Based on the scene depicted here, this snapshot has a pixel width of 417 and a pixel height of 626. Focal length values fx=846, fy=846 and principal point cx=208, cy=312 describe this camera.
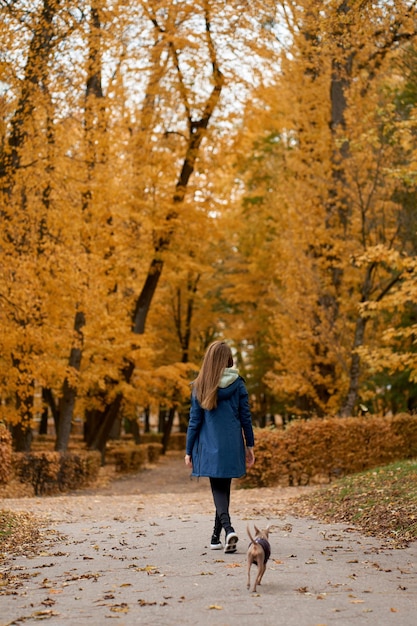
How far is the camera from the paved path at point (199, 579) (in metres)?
4.77

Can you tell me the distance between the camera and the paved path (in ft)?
15.6

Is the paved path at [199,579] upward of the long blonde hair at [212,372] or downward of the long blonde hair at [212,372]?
downward

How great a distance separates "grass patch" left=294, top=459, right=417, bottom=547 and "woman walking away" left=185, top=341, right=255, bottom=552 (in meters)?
1.68

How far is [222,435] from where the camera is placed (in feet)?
22.6

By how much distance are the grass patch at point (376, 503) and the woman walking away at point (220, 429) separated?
1.68m

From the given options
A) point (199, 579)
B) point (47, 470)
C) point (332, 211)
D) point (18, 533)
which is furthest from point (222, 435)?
point (332, 211)

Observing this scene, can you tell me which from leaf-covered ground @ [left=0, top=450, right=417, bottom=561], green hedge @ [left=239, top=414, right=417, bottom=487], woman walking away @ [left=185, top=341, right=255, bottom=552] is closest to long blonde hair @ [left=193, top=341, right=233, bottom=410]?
woman walking away @ [left=185, top=341, right=255, bottom=552]

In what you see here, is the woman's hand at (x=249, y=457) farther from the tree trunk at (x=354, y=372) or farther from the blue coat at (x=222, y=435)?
the tree trunk at (x=354, y=372)

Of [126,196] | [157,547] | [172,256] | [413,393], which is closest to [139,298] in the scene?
[172,256]

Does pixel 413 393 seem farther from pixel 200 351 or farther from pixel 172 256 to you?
pixel 200 351

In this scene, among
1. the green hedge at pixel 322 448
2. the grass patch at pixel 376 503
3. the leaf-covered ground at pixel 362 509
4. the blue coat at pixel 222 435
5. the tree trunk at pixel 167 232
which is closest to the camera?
the blue coat at pixel 222 435

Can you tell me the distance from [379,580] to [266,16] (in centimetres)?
1450

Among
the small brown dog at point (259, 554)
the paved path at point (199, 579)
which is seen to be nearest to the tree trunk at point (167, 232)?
the paved path at point (199, 579)

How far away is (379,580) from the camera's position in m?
5.79
